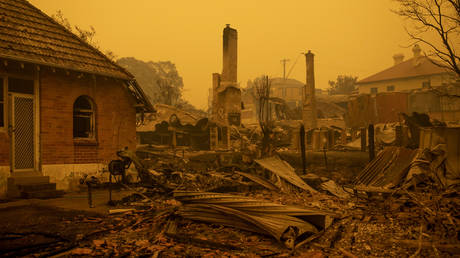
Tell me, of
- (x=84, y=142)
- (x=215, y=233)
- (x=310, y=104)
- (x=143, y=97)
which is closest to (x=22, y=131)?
(x=84, y=142)

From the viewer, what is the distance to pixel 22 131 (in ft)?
29.1

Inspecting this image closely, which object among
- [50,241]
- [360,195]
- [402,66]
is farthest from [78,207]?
[402,66]

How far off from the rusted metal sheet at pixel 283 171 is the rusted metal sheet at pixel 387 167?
1.45 metres

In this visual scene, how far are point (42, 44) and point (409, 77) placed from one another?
3678 centimetres

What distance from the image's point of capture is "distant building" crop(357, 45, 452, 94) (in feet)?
111

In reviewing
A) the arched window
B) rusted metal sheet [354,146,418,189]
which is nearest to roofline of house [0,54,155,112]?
the arched window

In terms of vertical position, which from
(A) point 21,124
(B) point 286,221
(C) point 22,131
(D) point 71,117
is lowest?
(B) point 286,221

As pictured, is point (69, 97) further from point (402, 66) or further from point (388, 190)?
point (402, 66)

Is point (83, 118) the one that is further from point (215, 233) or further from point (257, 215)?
point (257, 215)

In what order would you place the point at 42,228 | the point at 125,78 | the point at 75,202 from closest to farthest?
the point at 42,228, the point at 75,202, the point at 125,78

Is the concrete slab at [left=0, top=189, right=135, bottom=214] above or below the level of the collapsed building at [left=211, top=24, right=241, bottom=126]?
below

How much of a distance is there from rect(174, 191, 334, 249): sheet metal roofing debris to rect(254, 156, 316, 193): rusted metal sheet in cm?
277

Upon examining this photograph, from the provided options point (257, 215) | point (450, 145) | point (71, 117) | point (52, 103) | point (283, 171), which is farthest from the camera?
point (71, 117)

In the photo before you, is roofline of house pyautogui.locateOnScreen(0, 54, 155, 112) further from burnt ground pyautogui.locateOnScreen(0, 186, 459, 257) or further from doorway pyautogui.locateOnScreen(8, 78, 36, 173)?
burnt ground pyautogui.locateOnScreen(0, 186, 459, 257)
